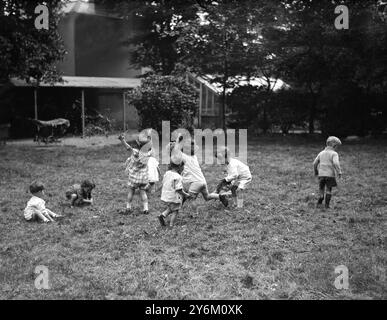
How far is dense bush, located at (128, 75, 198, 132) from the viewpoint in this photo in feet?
71.6

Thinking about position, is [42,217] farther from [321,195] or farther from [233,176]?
[321,195]

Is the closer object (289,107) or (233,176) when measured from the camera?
(233,176)

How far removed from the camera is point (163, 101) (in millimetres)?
21625

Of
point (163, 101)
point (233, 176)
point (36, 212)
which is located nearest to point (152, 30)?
point (163, 101)

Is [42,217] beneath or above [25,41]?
beneath

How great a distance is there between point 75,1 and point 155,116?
10.2m

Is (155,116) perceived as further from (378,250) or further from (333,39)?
(378,250)

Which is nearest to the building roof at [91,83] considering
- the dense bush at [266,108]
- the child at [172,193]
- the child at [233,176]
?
the dense bush at [266,108]

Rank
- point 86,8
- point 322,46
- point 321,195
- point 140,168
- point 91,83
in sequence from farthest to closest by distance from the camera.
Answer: point 86,8, point 91,83, point 322,46, point 321,195, point 140,168

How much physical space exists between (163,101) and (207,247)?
15.9m

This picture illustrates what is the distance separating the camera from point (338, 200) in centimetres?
927

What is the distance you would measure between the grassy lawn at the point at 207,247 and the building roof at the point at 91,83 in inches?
531

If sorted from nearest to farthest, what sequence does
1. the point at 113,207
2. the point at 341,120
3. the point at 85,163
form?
the point at 113,207 < the point at 85,163 < the point at 341,120

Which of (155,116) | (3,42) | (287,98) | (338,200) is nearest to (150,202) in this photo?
(338,200)
